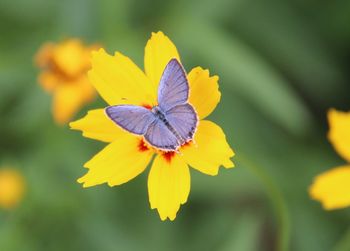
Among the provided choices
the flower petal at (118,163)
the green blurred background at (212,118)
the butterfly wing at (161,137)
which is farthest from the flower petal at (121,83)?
the green blurred background at (212,118)

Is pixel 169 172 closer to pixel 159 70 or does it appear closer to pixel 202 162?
pixel 202 162

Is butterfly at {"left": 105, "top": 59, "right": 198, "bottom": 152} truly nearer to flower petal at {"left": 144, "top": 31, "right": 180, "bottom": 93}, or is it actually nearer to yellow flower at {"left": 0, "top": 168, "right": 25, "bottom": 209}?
flower petal at {"left": 144, "top": 31, "right": 180, "bottom": 93}

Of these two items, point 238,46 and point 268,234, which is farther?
point 268,234

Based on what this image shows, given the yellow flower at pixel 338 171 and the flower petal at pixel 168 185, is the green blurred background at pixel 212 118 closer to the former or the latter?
the yellow flower at pixel 338 171

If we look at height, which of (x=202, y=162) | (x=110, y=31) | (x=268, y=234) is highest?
(x=202, y=162)

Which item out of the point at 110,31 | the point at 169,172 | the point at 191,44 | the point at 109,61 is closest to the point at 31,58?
the point at 110,31

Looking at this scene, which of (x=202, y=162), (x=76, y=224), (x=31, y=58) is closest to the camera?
(x=202, y=162)
